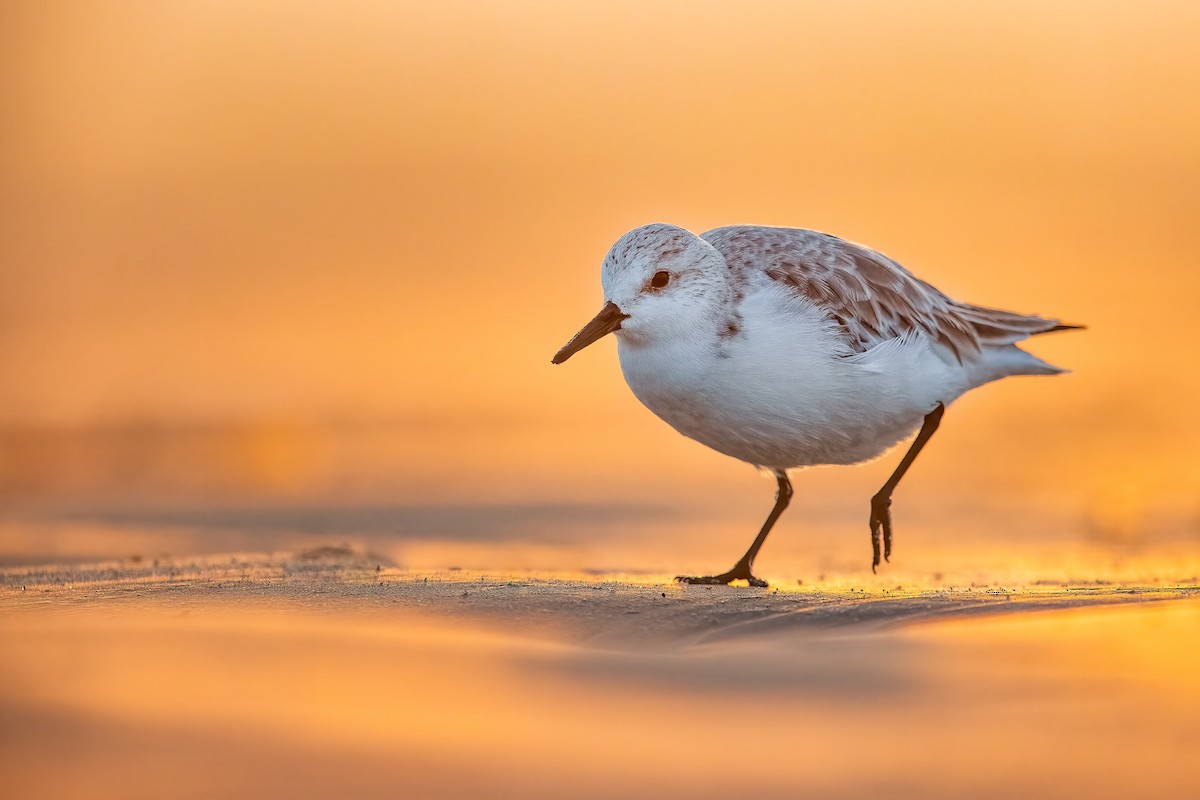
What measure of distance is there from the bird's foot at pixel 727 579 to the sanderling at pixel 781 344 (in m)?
0.01

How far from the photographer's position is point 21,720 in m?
4.18

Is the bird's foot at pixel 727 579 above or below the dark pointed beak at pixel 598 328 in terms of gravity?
below

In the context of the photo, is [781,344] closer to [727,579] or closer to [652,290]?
[652,290]

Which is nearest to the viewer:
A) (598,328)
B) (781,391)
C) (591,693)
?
(591,693)

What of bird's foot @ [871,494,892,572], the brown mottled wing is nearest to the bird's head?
the brown mottled wing

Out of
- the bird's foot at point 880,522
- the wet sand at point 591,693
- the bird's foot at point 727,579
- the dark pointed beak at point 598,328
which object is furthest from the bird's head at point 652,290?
the bird's foot at point 880,522

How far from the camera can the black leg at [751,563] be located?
749cm

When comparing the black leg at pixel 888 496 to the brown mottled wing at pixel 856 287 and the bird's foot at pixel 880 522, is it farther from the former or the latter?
the brown mottled wing at pixel 856 287

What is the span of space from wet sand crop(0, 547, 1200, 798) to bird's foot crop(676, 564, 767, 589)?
1177 mm

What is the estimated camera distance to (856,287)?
7.46 m

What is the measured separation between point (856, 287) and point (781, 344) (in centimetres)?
78

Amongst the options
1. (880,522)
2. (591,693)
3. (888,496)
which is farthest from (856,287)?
(591,693)

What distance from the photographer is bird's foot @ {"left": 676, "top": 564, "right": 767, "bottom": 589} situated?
741 centimetres

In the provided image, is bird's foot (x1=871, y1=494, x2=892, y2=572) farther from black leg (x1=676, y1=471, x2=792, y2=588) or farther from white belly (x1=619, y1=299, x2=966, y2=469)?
black leg (x1=676, y1=471, x2=792, y2=588)
